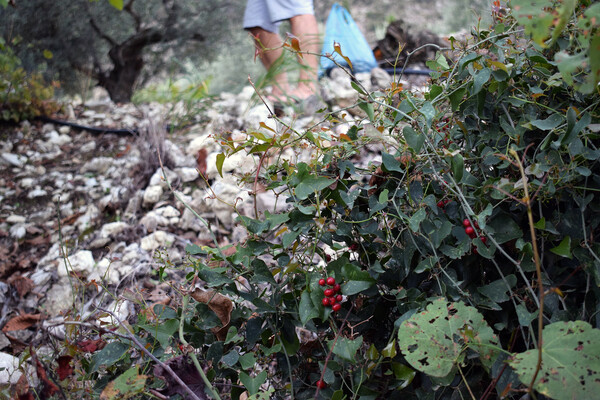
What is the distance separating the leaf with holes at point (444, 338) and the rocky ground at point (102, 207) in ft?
2.27

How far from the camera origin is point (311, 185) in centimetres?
92

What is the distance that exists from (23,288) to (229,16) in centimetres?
477

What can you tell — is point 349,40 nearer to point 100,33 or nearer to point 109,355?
point 100,33

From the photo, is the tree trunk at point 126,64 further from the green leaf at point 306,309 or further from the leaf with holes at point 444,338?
the leaf with holes at point 444,338

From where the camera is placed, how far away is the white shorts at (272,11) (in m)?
3.10

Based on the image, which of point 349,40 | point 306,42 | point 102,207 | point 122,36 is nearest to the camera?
point 102,207

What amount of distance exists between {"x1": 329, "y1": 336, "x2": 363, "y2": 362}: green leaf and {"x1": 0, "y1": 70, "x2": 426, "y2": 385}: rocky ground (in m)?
0.66

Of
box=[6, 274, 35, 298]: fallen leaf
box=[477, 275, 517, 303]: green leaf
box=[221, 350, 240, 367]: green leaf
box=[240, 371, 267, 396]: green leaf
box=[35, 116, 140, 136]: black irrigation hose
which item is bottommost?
box=[6, 274, 35, 298]: fallen leaf

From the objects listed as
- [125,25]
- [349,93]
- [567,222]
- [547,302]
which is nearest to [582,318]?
[547,302]

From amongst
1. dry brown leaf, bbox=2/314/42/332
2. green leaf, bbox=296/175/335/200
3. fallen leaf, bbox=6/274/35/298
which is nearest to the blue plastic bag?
fallen leaf, bbox=6/274/35/298

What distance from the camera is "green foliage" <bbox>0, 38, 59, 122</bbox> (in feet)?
10.2

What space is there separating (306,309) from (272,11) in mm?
2688

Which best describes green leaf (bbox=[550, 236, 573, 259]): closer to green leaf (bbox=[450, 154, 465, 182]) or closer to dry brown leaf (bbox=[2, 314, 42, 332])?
green leaf (bbox=[450, 154, 465, 182])

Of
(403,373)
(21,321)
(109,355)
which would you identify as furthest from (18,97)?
(403,373)
